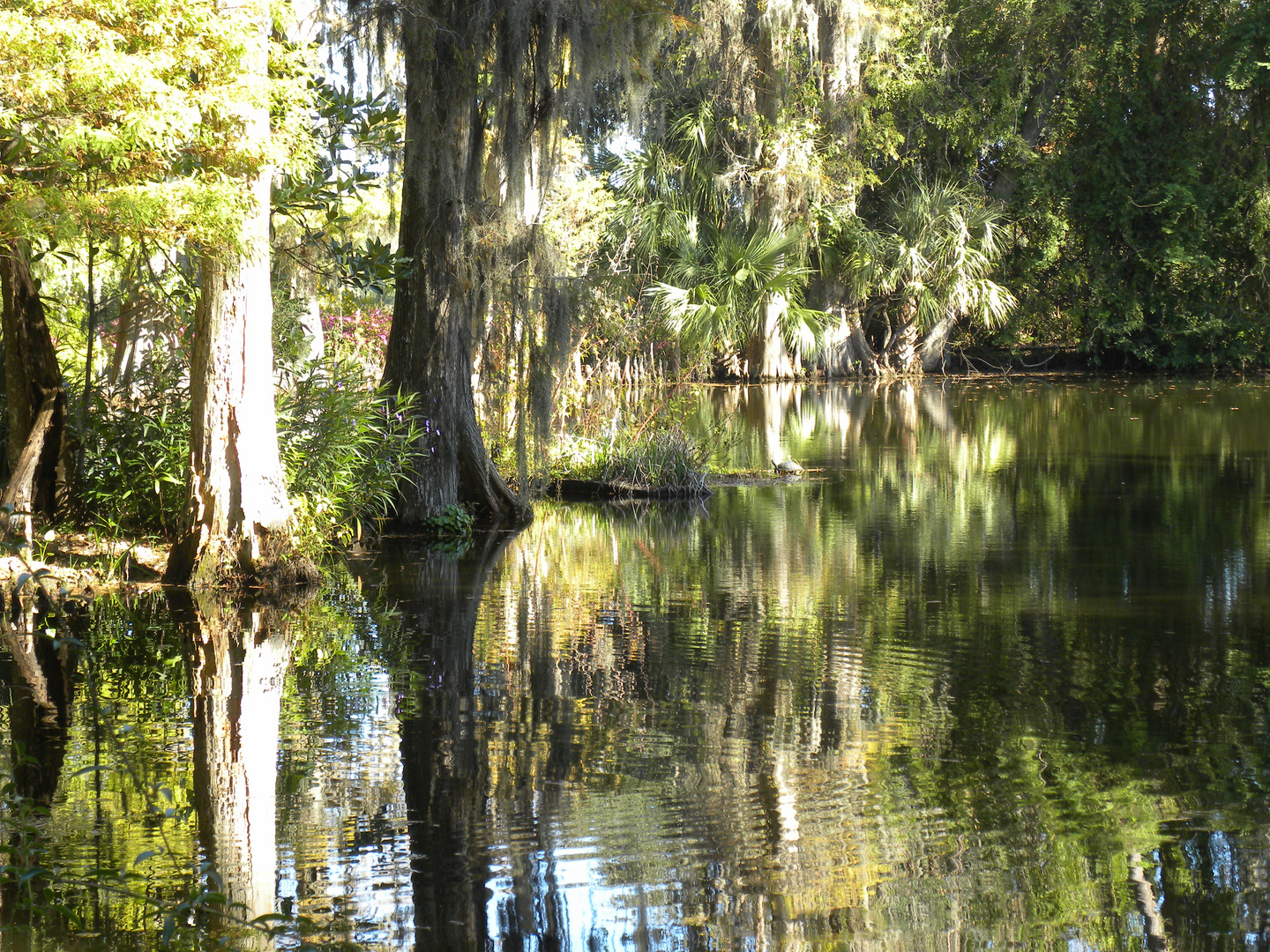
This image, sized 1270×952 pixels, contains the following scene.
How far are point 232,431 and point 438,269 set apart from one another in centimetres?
305

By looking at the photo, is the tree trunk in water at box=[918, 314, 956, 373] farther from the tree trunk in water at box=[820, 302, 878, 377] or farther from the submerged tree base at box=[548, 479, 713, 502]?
the submerged tree base at box=[548, 479, 713, 502]

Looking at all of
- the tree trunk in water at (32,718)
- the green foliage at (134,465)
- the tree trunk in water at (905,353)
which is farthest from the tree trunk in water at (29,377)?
the tree trunk in water at (905,353)

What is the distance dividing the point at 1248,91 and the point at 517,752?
1145 inches

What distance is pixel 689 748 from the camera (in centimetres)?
517

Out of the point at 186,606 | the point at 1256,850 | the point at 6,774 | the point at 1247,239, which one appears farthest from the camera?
the point at 1247,239

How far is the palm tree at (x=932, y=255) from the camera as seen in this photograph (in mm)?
27641

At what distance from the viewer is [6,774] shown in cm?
450

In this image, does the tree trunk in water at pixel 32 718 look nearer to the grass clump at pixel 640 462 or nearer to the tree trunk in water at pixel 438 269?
the tree trunk in water at pixel 438 269

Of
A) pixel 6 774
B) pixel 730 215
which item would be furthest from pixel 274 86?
pixel 730 215

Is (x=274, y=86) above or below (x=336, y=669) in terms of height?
A: above

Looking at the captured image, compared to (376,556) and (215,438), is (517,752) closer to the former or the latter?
(215,438)

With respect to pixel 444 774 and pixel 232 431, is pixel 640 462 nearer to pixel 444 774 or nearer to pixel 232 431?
pixel 232 431

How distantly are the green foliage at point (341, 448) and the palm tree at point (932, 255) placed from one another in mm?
19089

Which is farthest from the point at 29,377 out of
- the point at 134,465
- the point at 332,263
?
the point at 332,263
